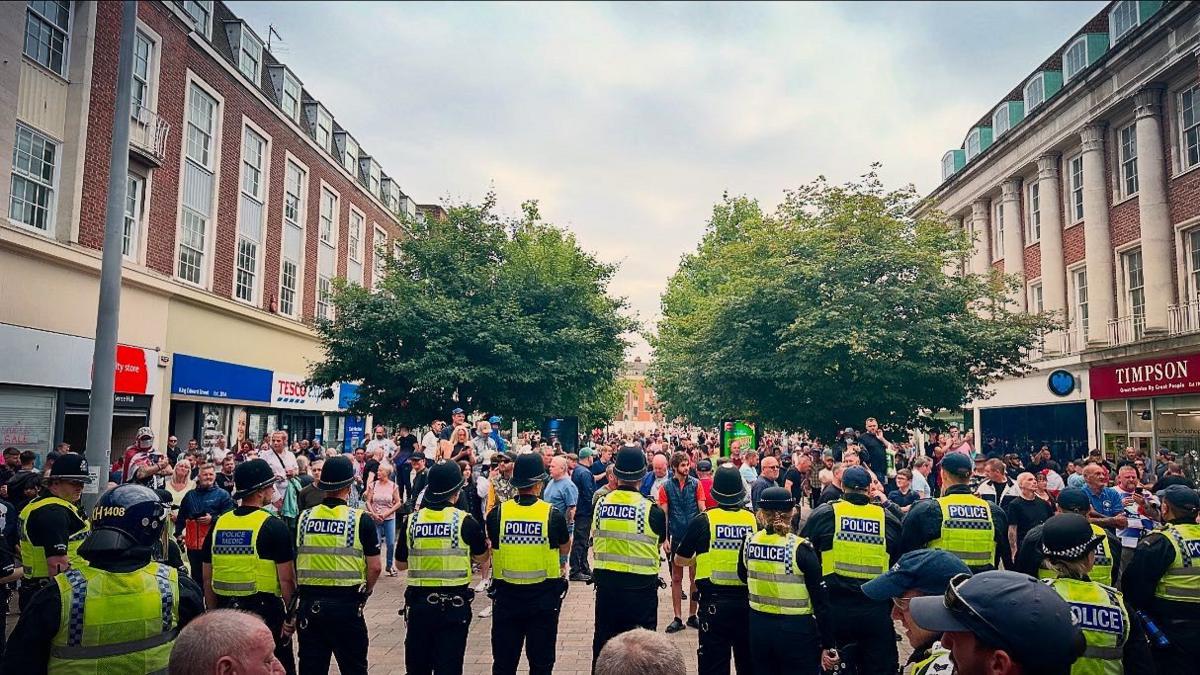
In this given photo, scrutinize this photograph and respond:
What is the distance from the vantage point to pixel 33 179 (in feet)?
53.4

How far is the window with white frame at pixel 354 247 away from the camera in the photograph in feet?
112

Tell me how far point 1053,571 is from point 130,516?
505 cm

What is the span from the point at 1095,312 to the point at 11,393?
1101 inches

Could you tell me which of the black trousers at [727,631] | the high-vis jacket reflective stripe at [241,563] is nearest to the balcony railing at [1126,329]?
the black trousers at [727,631]

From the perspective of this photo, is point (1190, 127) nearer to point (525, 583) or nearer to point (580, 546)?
point (580, 546)

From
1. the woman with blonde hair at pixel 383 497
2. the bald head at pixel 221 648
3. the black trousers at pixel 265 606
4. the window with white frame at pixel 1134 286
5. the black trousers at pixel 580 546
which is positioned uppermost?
the window with white frame at pixel 1134 286

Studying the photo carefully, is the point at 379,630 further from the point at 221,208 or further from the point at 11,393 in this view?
the point at 221,208

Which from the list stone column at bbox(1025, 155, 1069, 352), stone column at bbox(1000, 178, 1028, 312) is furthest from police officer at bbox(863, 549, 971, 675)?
stone column at bbox(1000, 178, 1028, 312)

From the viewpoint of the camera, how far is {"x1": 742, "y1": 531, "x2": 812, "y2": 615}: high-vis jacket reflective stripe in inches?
211

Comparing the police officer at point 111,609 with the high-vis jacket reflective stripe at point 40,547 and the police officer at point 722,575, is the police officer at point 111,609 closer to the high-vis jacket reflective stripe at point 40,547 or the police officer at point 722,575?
the high-vis jacket reflective stripe at point 40,547

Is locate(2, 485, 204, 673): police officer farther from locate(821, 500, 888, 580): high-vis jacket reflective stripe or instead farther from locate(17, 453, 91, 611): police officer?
locate(821, 500, 888, 580): high-vis jacket reflective stripe

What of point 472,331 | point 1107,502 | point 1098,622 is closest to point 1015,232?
point 472,331

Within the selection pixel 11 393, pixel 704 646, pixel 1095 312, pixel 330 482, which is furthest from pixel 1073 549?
pixel 1095 312

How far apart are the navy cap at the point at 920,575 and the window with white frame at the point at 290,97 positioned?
2916 cm
